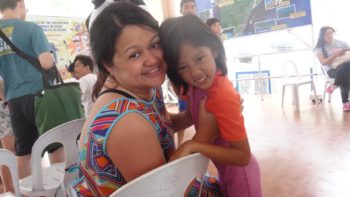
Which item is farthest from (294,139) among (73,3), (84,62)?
(73,3)

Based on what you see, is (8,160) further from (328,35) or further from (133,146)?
(328,35)

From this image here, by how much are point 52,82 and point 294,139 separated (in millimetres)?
2277

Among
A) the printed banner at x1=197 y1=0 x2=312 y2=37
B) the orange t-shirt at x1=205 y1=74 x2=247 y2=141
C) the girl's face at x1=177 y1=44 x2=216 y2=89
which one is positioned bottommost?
the orange t-shirt at x1=205 y1=74 x2=247 y2=141

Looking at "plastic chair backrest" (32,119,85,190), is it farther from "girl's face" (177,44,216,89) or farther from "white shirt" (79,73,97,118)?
"white shirt" (79,73,97,118)

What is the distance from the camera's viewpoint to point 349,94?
377 cm

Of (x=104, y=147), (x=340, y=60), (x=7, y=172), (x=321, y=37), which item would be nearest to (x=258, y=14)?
(x=321, y=37)

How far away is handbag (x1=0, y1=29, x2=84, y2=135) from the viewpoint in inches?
63.8

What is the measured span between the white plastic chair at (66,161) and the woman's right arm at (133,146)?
61cm

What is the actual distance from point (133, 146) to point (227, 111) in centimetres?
29

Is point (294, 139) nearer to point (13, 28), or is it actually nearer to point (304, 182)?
point (304, 182)

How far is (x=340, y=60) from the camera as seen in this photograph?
13.3 ft

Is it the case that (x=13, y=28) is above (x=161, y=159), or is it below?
above

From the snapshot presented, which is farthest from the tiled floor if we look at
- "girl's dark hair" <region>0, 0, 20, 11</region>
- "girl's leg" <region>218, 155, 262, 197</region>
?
"girl's dark hair" <region>0, 0, 20, 11</region>

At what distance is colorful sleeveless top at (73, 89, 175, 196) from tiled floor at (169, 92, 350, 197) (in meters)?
1.35
